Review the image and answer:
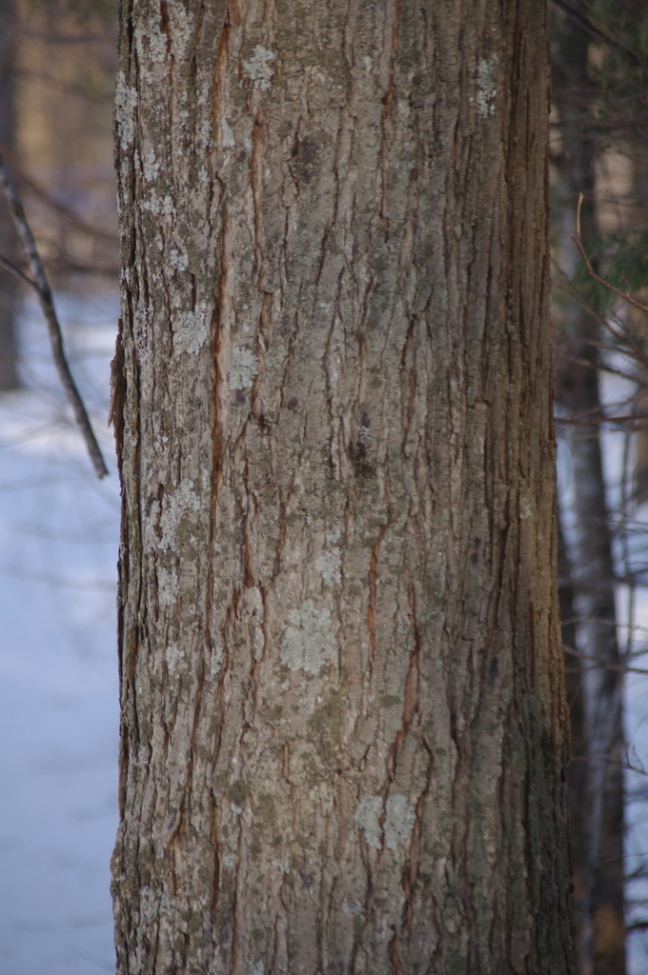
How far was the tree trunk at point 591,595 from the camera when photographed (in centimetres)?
313

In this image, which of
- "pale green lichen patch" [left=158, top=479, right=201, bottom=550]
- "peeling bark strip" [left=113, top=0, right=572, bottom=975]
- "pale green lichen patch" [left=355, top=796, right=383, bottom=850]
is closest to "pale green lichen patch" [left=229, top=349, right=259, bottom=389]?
"peeling bark strip" [left=113, top=0, right=572, bottom=975]

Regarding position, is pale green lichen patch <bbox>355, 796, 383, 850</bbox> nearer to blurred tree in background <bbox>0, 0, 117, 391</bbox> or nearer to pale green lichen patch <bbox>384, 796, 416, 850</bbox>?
pale green lichen patch <bbox>384, 796, 416, 850</bbox>

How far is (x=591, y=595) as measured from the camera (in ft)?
11.9

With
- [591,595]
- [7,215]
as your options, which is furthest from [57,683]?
[591,595]

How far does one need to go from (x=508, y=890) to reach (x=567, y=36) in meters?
3.26

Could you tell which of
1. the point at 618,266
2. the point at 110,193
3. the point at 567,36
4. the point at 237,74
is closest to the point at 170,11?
the point at 237,74

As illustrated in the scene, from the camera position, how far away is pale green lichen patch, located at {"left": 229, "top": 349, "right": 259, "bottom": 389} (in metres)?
1.24

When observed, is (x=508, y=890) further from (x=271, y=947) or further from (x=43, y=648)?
(x=43, y=648)

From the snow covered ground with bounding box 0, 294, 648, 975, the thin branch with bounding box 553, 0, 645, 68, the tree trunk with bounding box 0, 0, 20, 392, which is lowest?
the snow covered ground with bounding box 0, 294, 648, 975

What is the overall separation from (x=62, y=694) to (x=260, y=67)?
619 centimetres

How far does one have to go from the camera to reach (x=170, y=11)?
4.13 feet

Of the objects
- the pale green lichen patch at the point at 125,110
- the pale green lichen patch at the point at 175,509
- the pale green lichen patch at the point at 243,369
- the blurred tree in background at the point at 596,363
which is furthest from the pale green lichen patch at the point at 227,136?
the blurred tree in background at the point at 596,363

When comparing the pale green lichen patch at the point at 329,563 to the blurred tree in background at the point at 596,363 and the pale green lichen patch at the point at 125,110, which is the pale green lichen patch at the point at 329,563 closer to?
the pale green lichen patch at the point at 125,110

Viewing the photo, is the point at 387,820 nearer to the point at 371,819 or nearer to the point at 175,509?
the point at 371,819
